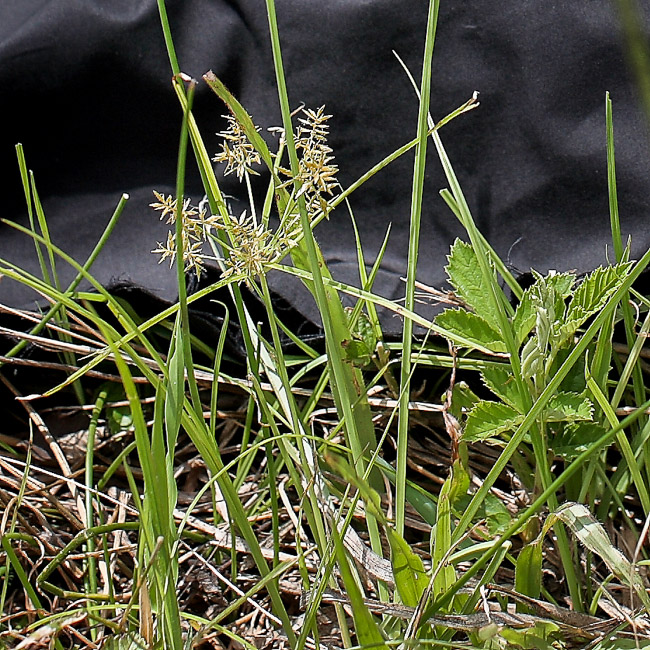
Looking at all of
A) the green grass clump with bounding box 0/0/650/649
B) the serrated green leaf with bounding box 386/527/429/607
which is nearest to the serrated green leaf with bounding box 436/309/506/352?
the green grass clump with bounding box 0/0/650/649

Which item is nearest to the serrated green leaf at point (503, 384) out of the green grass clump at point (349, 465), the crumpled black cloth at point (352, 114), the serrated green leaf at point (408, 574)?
the green grass clump at point (349, 465)

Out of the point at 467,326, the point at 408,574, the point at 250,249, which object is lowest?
the point at 408,574

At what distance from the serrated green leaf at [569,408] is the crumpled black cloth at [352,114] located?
0.32 m

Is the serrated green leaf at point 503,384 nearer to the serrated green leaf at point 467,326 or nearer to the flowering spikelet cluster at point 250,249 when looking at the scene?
the serrated green leaf at point 467,326

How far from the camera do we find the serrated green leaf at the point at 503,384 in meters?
0.59

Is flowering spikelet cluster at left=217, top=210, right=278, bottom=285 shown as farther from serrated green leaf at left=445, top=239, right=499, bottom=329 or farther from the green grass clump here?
serrated green leaf at left=445, top=239, right=499, bottom=329

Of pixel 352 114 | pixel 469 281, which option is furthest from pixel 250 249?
pixel 352 114

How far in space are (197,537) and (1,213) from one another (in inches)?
24.9

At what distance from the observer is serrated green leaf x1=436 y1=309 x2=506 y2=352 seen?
2.09 feet

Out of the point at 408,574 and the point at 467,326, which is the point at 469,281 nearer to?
the point at 467,326

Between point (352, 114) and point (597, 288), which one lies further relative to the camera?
point (352, 114)

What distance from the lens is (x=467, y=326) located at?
644 millimetres

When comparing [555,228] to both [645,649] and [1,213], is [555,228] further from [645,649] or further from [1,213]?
[1,213]

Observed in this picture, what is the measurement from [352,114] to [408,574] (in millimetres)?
692
